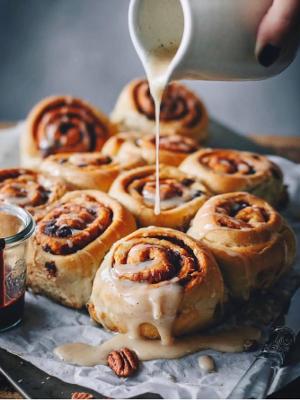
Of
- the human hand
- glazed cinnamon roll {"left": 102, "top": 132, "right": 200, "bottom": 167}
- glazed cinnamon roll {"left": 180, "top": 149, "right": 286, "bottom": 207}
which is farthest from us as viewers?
glazed cinnamon roll {"left": 102, "top": 132, "right": 200, "bottom": 167}

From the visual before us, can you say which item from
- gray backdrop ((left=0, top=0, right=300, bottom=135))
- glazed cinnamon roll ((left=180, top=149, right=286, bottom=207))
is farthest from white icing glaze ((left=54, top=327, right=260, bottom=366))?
gray backdrop ((left=0, top=0, right=300, bottom=135))

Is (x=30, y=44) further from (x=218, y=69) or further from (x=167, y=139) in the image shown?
(x=218, y=69)

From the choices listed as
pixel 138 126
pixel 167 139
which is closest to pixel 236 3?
pixel 167 139

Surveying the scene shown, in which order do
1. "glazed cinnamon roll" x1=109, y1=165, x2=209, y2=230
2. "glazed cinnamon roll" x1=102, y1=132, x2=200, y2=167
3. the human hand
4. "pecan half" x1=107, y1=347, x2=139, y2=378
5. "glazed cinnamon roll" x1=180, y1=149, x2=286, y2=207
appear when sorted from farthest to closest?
"glazed cinnamon roll" x1=102, y1=132, x2=200, y2=167 < "glazed cinnamon roll" x1=180, y1=149, x2=286, y2=207 < "glazed cinnamon roll" x1=109, y1=165, x2=209, y2=230 < "pecan half" x1=107, y1=347, x2=139, y2=378 < the human hand

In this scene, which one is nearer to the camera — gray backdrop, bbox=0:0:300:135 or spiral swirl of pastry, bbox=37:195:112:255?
spiral swirl of pastry, bbox=37:195:112:255

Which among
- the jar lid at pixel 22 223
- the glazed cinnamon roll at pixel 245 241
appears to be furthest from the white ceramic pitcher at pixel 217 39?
the jar lid at pixel 22 223

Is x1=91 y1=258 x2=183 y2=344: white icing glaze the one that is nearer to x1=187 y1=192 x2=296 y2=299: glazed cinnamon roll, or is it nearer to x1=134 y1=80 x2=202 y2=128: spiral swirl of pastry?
x1=187 y1=192 x2=296 y2=299: glazed cinnamon roll
